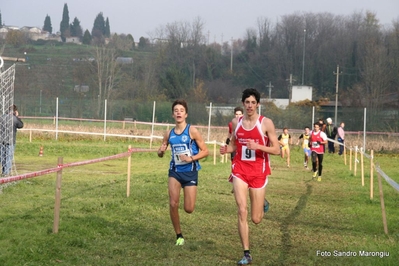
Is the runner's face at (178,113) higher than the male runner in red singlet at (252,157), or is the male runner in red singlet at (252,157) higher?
the runner's face at (178,113)

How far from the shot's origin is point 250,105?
30.8 feet

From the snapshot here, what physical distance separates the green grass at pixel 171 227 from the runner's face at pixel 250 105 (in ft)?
6.31

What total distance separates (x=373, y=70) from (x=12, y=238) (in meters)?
74.4

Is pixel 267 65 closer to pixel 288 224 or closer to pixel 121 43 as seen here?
pixel 121 43

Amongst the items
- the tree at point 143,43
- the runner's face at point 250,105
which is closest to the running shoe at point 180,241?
the runner's face at point 250,105

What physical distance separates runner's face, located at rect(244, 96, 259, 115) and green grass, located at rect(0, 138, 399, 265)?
1924mm

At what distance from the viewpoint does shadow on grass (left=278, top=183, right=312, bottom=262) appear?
9.75 metres

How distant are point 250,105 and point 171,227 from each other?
10.5 ft

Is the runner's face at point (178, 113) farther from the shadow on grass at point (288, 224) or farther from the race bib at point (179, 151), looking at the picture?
the shadow on grass at point (288, 224)

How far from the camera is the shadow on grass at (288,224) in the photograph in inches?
384

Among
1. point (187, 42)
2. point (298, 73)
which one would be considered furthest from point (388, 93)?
point (187, 42)

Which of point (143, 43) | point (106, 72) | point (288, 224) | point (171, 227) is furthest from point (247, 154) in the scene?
point (143, 43)

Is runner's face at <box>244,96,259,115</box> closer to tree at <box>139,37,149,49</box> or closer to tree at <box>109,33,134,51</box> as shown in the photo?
tree at <box>109,33,134,51</box>

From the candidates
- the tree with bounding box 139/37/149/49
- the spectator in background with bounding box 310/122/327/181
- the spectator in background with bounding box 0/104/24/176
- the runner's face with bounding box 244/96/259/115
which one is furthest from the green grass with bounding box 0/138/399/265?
the tree with bounding box 139/37/149/49
